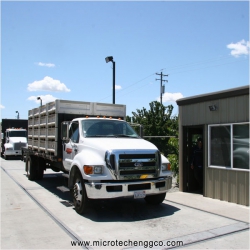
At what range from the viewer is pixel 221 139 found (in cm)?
832

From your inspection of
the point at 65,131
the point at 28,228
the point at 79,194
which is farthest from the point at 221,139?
the point at 28,228

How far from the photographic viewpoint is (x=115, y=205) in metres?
7.79

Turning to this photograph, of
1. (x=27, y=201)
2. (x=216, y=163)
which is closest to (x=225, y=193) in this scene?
(x=216, y=163)

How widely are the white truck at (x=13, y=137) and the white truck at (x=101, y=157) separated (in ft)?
46.8

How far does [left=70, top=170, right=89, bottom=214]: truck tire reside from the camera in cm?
661

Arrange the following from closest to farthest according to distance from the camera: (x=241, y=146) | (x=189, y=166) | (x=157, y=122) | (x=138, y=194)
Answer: (x=138, y=194), (x=241, y=146), (x=189, y=166), (x=157, y=122)

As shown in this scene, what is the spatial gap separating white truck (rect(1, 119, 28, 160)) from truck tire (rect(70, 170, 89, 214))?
16747mm

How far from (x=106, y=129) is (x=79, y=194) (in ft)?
6.50

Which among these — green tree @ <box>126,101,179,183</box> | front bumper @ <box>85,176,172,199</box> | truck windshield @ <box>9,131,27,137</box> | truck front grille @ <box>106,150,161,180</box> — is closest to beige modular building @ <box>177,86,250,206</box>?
truck front grille @ <box>106,150,161,180</box>

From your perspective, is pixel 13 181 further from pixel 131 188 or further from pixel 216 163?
pixel 216 163

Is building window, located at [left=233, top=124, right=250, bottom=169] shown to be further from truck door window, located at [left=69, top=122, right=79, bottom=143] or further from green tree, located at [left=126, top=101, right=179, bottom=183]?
green tree, located at [left=126, top=101, right=179, bottom=183]

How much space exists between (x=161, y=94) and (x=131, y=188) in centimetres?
3692

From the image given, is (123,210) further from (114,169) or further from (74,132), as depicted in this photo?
(74,132)

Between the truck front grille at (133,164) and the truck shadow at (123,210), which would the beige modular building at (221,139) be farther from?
the truck front grille at (133,164)
